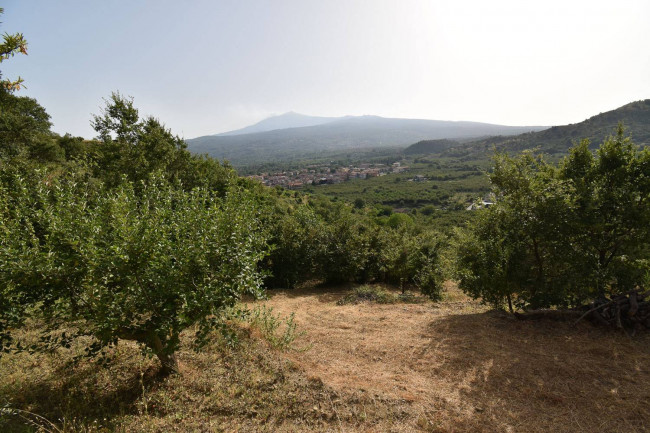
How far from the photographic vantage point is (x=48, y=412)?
4629 millimetres

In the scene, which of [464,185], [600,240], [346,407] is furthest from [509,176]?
[464,185]

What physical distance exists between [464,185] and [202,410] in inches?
3779

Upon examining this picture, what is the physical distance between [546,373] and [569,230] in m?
3.60

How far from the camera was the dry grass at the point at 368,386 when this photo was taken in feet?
14.1

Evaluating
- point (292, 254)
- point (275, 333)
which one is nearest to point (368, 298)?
point (275, 333)

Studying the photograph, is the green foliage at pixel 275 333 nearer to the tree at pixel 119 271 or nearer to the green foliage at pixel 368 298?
the tree at pixel 119 271

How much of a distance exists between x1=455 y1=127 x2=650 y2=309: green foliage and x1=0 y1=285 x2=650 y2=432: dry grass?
1.10m

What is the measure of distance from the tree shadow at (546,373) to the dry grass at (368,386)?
2 cm

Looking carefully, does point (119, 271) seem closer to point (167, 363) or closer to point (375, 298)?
point (167, 363)

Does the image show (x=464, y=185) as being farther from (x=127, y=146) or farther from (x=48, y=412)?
(x=48, y=412)

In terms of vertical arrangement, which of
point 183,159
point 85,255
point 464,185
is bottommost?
point 464,185

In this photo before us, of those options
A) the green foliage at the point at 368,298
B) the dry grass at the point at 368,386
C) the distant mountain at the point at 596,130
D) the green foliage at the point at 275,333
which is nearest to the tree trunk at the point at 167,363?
the dry grass at the point at 368,386

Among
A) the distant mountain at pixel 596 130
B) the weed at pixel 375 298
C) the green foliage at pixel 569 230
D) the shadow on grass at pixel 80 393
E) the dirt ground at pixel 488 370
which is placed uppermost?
the distant mountain at pixel 596 130

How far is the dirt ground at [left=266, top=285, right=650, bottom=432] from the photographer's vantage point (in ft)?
13.8
